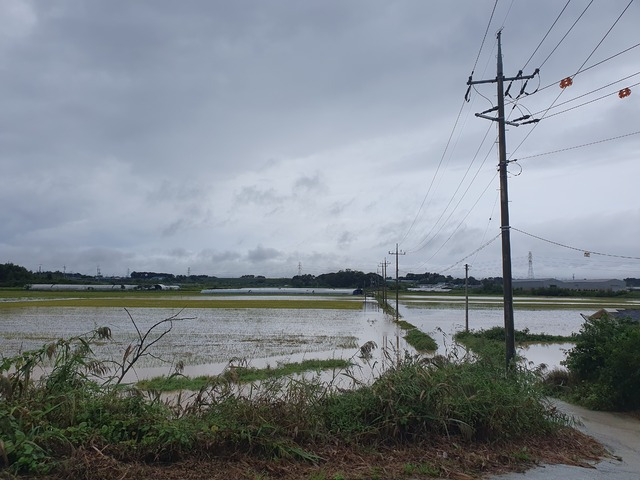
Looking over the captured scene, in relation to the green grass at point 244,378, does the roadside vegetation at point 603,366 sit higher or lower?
higher

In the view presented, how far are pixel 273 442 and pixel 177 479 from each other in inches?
44.0

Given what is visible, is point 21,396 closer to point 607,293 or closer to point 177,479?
point 177,479

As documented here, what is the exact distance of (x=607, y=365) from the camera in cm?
1123

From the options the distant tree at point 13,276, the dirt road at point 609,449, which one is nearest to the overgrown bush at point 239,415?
the dirt road at point 609,449

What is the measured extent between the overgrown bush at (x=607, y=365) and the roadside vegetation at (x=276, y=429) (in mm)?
4687

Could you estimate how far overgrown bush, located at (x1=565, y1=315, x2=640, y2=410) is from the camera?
1056 cm

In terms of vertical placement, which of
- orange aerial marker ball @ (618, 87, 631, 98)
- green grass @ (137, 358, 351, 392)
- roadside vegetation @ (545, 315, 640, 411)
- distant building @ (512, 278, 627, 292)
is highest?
orange aerial marker ball @ (618, 87, 631, 98)

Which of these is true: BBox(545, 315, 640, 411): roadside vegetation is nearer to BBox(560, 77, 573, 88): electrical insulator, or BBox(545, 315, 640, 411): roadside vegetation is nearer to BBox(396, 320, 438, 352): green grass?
BBox(560, 77, 573, 88): electrical insulator

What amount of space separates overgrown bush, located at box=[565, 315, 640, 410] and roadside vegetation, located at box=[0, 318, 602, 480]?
15.4ft

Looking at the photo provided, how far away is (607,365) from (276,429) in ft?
31.4

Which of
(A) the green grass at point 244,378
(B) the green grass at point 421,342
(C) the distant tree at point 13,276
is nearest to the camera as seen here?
(A) the green grass at point 244,378

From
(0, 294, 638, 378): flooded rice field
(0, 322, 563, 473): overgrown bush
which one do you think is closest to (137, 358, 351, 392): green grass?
(0, 294, 638, 378): flooded rice field

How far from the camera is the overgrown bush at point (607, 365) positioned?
1056 cm

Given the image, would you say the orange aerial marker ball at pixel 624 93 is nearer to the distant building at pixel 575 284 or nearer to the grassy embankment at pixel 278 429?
the grassy embankment at pixel 278 429
